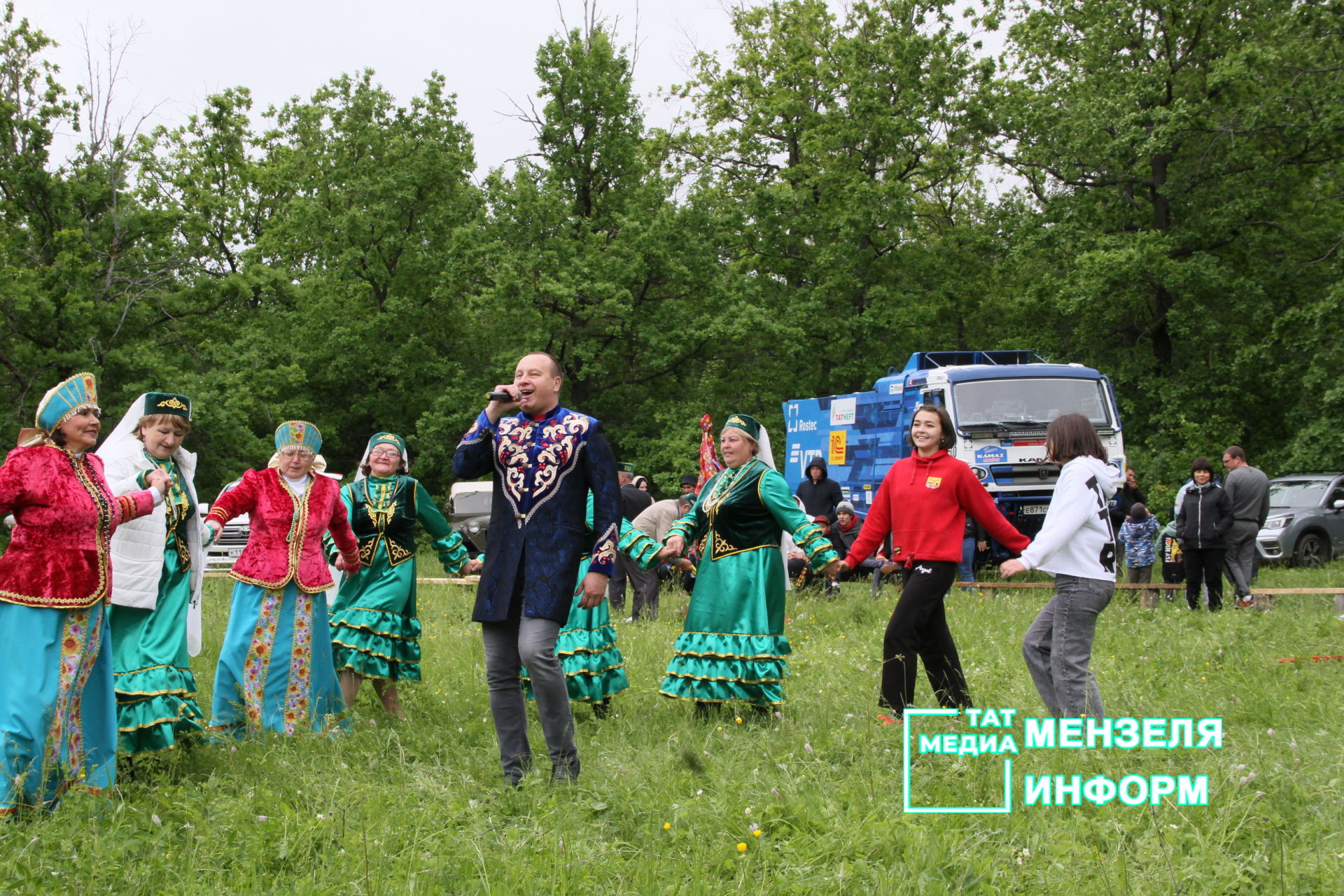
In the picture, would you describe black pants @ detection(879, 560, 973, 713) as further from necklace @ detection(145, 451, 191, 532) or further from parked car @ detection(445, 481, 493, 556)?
parked car @ detection(445, 481, 493, 556)

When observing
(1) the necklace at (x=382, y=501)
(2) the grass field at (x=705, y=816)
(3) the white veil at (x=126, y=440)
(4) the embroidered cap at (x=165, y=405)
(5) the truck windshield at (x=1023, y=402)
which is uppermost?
(5) the truck windshield at (x=1023, y=402)

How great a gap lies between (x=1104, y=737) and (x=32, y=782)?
4639mm

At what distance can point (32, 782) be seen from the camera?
4.62 m

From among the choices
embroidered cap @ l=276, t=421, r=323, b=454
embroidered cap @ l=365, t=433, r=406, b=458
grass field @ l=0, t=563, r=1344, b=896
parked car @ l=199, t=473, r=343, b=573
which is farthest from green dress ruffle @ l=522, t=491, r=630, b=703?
parked car @ l=199, t=473, r=343, b=573

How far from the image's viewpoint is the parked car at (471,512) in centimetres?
2270

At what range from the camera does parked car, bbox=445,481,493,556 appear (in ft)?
74.5

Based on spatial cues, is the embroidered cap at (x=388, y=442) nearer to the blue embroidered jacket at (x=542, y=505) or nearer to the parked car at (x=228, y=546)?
the blue embroidered jacket at (x=542, y=505)

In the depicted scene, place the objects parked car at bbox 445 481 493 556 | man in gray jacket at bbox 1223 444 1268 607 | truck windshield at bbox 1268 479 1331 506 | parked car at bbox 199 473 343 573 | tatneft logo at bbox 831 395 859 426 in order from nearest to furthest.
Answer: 1. man in gray jacket at bbox 1223 444 1268 607
2. truck windshield at bbox 1268 479 1331 506
3. tatneft logo at bbox 831 395 859 426
4. parked car at bbox 199 473 343 573
5. parked car at bbox 445 481 493 556

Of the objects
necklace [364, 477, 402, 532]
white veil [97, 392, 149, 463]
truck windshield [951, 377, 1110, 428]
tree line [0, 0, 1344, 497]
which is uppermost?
tree line [0, 0, 1344, 497]

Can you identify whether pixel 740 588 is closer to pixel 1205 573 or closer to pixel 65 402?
pixel 65 402

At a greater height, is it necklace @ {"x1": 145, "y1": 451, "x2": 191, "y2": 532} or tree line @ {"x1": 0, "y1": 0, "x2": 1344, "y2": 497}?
tree line @ {"x1": 0, "y1": 0, "x2": 1344, "y2": 497}

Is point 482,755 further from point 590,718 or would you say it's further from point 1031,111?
point 1031,111

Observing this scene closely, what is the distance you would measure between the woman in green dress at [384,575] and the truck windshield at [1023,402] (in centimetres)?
1029

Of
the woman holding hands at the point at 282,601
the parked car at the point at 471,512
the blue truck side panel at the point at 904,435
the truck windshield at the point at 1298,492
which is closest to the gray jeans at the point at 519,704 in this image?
the woman holding hands at the point at 282,601
